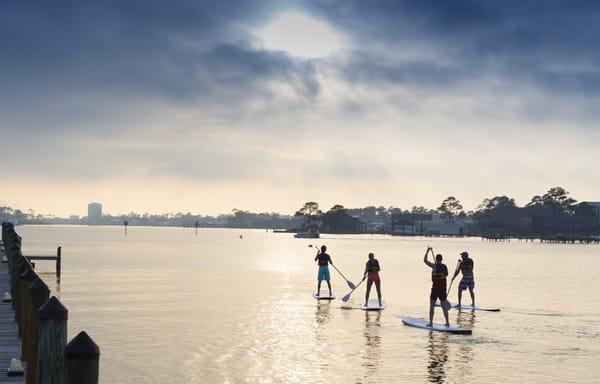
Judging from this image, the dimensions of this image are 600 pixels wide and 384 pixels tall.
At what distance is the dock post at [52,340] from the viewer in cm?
847

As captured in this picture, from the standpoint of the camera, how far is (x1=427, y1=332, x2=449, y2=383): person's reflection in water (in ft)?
64.7

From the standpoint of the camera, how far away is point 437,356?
74.4 feet

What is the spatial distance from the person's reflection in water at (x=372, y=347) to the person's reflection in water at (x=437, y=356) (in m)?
1.44

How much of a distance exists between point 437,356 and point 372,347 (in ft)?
7.90

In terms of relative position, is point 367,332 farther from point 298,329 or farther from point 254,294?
point 254,294

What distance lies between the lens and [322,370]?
20281mm

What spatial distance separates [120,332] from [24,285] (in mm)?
10009

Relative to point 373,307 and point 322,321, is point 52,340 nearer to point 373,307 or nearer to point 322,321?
point 322,321

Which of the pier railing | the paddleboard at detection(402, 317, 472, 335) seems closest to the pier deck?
the pier railing

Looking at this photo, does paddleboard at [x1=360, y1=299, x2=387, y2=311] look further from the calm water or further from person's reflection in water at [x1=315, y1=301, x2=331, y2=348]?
person's reflection in water at [x1=315, y1=301, x2=331, y2=348]

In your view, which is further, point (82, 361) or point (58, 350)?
point (58, 350)

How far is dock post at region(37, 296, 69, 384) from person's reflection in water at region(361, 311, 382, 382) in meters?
11.9

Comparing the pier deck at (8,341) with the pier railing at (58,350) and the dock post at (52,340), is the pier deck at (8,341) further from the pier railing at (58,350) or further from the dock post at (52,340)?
the dock post at (52,340)

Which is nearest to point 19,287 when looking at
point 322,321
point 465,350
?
point 465,350
